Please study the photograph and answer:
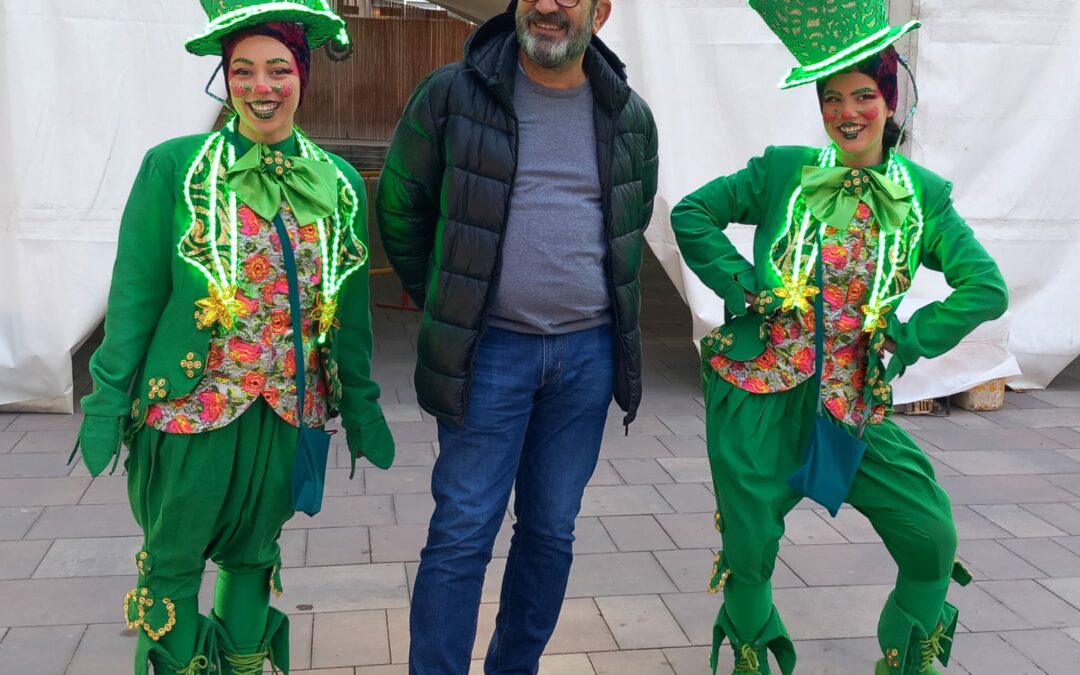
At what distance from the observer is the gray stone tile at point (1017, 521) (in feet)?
14.6

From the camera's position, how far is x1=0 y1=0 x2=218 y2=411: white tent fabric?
518cm

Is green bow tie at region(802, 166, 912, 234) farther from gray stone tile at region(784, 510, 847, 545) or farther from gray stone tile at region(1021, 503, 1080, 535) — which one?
gray stone tile at region(1021, 503, 1080, 535)

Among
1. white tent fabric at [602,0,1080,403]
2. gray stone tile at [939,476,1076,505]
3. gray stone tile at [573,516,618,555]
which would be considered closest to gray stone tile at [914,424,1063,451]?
white tent fabric at [602,0,1080,403]

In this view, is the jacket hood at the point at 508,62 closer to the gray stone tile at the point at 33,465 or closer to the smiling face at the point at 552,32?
the smiling face at the point at 552,32

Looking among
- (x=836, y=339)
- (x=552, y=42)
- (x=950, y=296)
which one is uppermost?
(x=552, y=42)

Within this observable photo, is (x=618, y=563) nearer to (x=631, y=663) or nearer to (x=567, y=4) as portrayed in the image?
(x=631, y=663)

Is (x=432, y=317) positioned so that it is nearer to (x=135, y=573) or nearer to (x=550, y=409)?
(x=550, y=409)

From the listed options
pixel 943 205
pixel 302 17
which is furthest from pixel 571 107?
pixel 943 205

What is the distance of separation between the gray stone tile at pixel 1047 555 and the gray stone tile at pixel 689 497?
1.08m

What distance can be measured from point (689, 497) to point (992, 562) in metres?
1.14

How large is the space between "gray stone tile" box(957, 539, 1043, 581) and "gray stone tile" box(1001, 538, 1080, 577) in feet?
0.10

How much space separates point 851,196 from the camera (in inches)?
111

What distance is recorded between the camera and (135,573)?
3.86 m

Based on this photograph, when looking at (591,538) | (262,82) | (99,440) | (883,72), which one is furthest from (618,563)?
(262,82)
